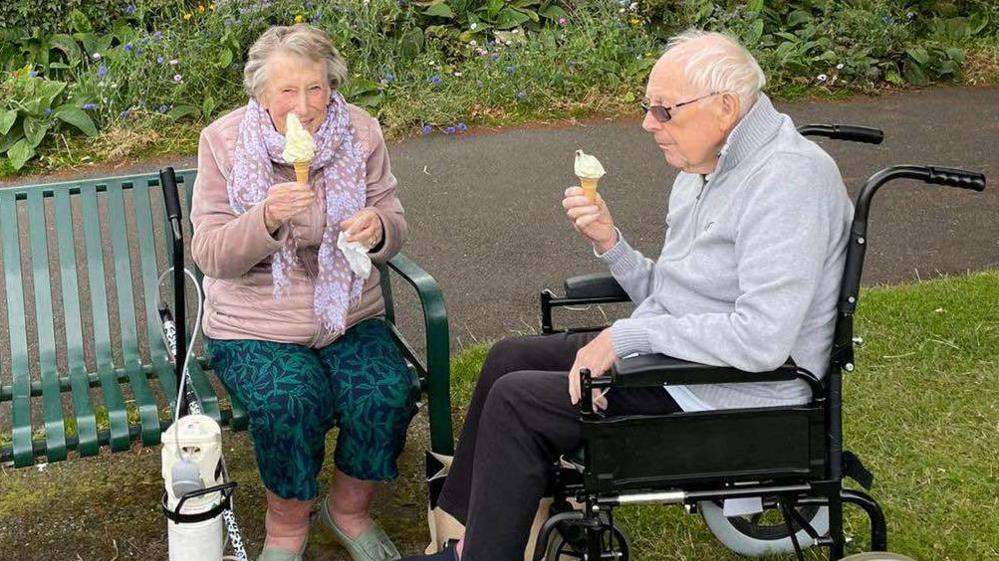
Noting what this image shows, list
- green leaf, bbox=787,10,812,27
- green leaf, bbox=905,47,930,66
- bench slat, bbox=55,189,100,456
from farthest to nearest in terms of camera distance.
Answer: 1. green leaf, bbox=787,10,812,27
2. green leaf, bbox=905,47,930,66
3. bench slat, bbox=55,189,100,456

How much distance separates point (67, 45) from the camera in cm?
802

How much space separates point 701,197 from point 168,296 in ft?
6.84

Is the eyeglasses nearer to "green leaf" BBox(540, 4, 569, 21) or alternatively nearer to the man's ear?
the man's ear

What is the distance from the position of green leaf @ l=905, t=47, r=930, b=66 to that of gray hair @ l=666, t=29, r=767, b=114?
627 cm

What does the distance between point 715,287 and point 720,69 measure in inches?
19.6

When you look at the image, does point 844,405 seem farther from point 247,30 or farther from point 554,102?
point 247,30

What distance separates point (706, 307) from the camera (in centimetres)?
289

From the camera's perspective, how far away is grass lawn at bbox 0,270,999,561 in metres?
3.53

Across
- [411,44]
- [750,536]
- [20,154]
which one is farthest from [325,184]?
[411,44]

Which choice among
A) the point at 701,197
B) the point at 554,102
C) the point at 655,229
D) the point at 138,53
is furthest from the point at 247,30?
the point at 701,197

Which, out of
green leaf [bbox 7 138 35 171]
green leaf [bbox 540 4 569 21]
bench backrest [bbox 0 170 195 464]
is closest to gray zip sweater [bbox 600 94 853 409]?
bench backrest [bbox 0 170 195 464]

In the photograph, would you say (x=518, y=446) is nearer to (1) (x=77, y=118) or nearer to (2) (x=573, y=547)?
(2) (x=573, y=547)

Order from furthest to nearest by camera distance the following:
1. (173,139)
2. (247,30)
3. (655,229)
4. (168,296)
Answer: (247,30) → (173,139) → (655,229) → (168,296)

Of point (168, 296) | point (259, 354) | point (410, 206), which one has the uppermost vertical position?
point (259, 354)
